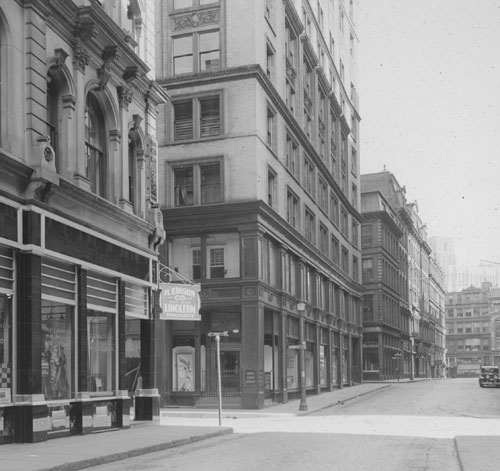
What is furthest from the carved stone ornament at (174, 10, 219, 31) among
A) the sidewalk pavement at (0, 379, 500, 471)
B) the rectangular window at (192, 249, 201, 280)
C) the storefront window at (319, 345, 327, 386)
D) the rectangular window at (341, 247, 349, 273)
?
the rectangular window at (341, 247, 349, 273)

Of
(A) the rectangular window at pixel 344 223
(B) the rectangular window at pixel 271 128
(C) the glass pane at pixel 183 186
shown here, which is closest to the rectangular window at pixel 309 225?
(B) the rectangular window at pixel 271 128

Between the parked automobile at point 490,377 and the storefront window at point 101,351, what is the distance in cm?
4942

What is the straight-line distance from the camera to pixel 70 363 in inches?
813

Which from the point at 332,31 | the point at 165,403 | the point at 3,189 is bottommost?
the point at 165,403

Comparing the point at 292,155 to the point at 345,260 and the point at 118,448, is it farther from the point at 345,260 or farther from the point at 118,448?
the point at 118,448

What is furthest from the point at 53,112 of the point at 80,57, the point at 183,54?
the point at 183,54

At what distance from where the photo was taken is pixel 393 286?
299ft

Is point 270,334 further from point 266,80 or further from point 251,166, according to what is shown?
point 266,80

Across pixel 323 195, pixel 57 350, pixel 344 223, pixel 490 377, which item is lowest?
pixel 490 377

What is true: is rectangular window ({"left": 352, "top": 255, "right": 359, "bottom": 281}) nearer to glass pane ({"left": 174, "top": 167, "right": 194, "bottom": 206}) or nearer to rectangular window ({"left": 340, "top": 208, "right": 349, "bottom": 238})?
rectangular window ({"left": 340, "top": 208, "right": 349, "bottom": 238})

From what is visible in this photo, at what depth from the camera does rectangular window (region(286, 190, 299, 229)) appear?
45.5 metres

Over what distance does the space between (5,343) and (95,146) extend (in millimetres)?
7297

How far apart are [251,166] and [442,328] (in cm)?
12096

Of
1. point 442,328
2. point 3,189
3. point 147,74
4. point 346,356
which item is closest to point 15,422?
point 3,189
